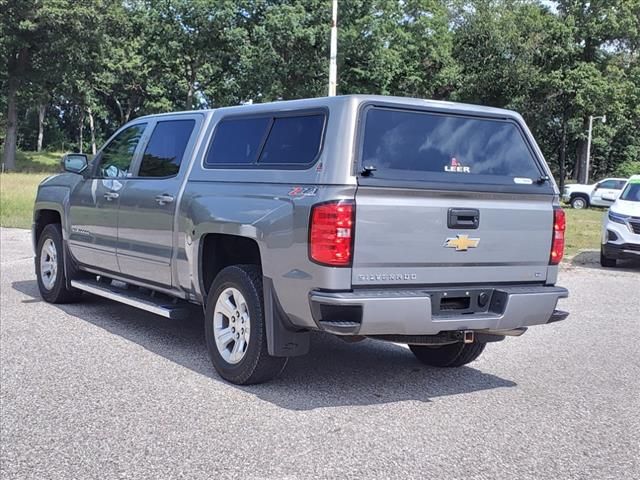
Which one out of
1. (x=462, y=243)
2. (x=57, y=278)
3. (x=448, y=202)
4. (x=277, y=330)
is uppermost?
(x=448, y=202)

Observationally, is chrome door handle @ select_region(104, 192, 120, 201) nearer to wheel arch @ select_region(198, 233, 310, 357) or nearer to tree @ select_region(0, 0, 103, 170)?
wheel arch @ select_region(198, 233, 310, 357)

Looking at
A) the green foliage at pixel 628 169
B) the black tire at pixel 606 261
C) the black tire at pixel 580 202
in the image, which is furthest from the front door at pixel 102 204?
the green foliage at pixel 628 169

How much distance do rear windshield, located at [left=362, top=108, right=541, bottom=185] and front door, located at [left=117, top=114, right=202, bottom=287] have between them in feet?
6.42

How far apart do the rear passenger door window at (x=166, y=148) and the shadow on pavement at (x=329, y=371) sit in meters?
1.54

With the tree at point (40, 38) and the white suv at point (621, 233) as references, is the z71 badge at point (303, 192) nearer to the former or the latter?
the white suv at point (621, 233)

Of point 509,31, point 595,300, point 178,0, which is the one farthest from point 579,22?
point 595,300

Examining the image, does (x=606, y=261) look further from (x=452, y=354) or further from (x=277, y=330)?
(x=277, y=330)

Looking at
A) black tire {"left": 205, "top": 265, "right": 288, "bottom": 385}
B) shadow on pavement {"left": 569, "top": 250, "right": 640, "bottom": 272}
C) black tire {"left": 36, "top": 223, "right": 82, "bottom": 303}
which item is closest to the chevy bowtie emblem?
black tire {"left": 205, "top": 265, "right": 288, "bottom": 385}

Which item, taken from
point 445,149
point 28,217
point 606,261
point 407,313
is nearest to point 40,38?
point 28,217

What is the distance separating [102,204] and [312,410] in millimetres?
3434

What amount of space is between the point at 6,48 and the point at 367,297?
135ft

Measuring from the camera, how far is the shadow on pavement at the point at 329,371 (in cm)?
505

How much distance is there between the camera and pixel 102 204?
7.00 metres

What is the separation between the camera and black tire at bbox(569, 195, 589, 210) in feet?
113
